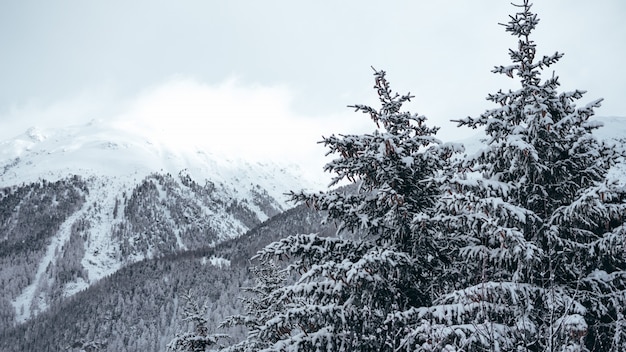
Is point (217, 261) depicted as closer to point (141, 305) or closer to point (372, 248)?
point (141, 305)

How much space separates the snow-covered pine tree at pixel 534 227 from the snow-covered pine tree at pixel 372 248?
72 cm

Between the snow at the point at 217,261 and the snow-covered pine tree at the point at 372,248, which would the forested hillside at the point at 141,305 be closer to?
the snow at the point at 217,261

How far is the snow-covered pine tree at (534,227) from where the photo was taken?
632 cm

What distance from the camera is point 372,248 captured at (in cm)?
792

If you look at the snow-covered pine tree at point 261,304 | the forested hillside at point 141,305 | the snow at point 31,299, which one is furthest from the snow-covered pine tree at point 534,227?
the snow at point 31,299

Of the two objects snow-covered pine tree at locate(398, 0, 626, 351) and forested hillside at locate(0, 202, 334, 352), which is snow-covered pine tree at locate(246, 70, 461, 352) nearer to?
snow-covered pine tree at locate(398, 0, 626, 351)

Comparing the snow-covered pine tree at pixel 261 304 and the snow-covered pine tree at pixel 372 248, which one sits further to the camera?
the snow-covered pine tree at pixel 261 304

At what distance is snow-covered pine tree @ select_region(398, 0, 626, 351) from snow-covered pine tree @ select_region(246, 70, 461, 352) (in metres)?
0.72

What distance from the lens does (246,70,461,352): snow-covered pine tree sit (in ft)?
24.1

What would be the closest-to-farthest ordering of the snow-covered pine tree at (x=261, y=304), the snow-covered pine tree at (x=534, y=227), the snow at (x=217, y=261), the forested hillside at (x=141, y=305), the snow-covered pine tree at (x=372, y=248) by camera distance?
the snow-covered pine tree at (x=534, y=227) < the snow-covered pine tree at (x=372, y=248) < the snow-covered pine tree at (x=261, y=304) < the forested hillside at (x=141, y=305) < the snow at (x=217, y=261)

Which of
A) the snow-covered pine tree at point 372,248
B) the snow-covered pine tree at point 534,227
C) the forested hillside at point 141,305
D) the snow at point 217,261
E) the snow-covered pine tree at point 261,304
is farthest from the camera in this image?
the snow at point 217,261

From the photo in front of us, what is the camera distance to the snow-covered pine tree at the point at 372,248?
24.1 feet

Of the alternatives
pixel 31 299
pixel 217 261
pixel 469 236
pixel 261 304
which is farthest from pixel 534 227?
pixel 31 299

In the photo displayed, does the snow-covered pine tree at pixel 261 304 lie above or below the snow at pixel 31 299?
below
